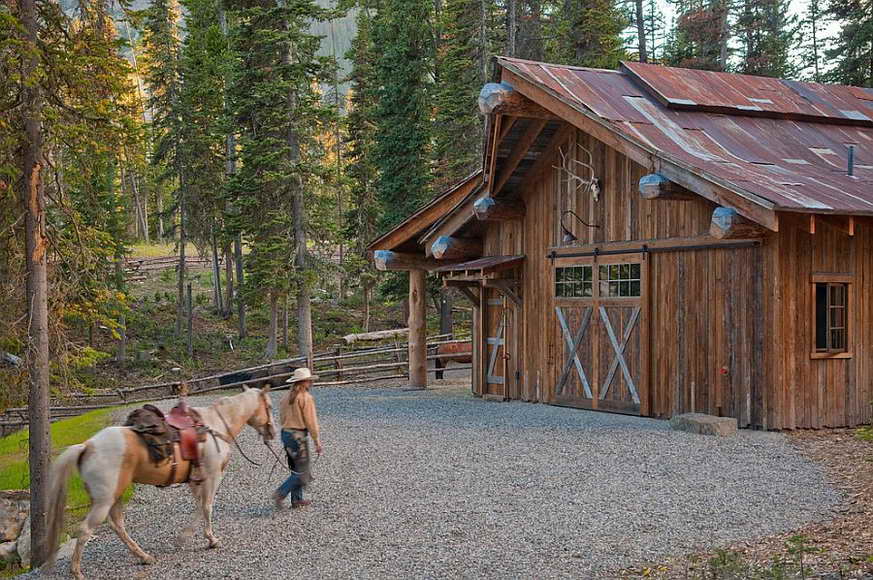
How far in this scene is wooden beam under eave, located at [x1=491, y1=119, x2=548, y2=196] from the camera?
696 inches

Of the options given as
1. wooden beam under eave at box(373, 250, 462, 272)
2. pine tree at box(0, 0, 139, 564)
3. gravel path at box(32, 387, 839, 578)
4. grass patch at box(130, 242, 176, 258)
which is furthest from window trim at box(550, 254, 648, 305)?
grass patch at box(130, 242, 176, 258)

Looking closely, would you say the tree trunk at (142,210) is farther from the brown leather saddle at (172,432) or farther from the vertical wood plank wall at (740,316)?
the brown leather saddle at (172,432)

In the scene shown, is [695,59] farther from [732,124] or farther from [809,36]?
[732,124]

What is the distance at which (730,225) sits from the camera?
510 inches

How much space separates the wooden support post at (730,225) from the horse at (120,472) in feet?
24.9

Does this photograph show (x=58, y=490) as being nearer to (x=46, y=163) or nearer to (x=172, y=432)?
(x=172, y=432)

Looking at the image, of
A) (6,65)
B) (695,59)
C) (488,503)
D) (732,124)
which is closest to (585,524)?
(488,503)

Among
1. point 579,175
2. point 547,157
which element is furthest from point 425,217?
point 579,175

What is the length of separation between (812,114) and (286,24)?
1801 cm

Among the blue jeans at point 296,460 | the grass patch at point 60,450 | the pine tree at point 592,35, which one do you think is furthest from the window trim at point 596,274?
the pine tree at point 592,35

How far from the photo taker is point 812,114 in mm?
17953

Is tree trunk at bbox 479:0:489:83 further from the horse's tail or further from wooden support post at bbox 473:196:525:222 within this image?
the horse's tail

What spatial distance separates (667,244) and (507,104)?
12.7ft

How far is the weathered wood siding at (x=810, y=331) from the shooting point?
13.6 m
